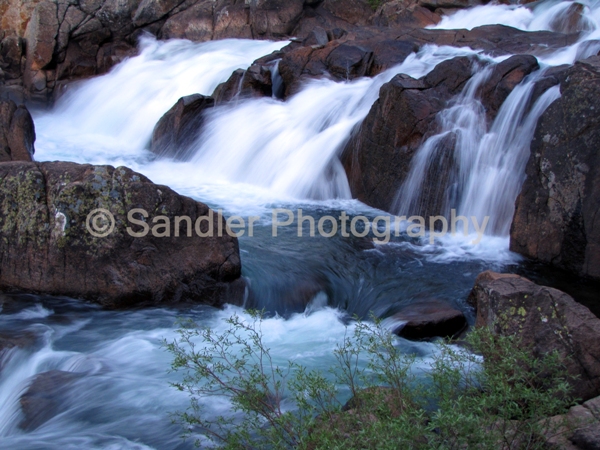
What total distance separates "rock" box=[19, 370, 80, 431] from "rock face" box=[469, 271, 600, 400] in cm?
349

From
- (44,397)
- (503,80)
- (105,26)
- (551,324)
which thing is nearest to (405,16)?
(503,80)

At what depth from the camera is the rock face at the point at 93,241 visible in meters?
6.34

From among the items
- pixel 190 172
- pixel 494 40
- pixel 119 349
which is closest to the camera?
pixel 119 349

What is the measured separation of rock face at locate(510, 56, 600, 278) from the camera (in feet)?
24.2

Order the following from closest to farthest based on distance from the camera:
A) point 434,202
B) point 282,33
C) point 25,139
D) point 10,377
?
1. point 10,377
2. point 434,202
3. point 25,139
4. point 282,33

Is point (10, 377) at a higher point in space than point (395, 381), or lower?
lower

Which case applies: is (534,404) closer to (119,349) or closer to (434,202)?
(119,349)

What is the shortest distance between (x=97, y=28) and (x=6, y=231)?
1347 centimetres

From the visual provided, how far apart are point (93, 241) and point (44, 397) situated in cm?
182

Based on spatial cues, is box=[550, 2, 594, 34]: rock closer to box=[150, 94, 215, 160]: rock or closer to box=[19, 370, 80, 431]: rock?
box=[150, 94, 215, 160]: rock

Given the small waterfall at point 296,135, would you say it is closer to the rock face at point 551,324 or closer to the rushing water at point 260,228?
the rushing water at point 260,228

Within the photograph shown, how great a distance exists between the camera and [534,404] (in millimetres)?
3473

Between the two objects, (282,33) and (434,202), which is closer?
(434,202)

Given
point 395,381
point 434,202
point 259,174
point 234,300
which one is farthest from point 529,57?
point 395,381
